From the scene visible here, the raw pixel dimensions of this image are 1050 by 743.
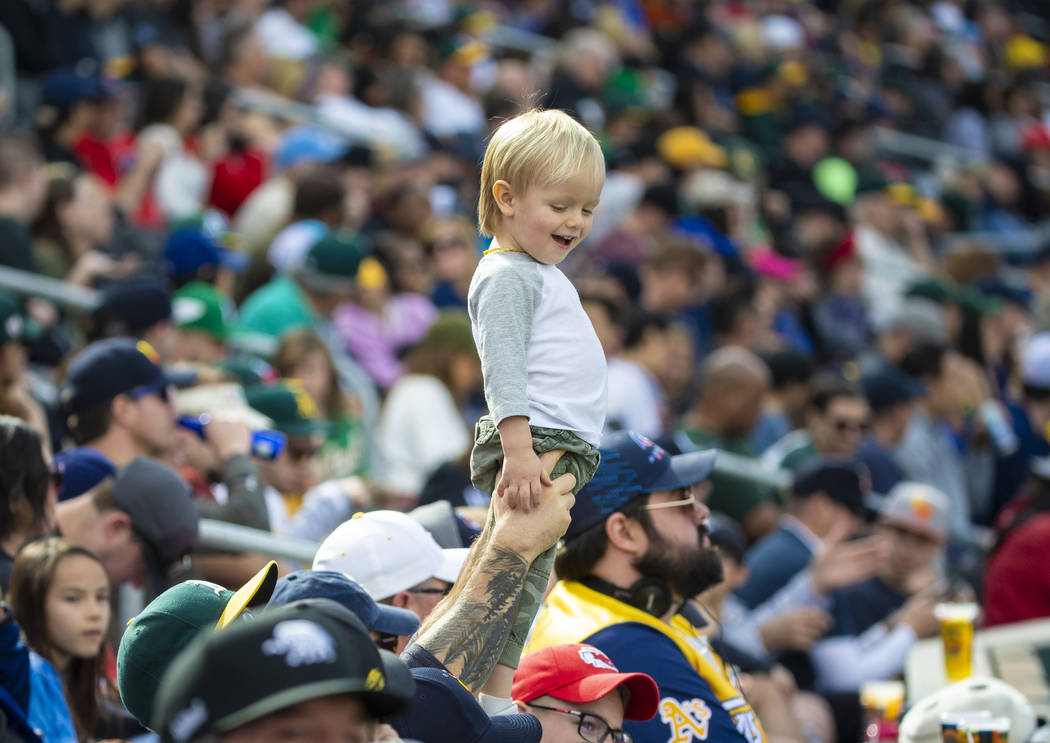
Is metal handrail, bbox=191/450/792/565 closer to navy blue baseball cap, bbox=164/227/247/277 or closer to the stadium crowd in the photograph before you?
the stadium crowd

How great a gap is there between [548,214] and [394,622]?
0.89 metres

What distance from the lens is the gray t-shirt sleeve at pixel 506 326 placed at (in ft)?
9.66

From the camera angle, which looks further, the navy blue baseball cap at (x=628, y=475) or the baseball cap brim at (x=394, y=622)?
the navy blue baseball cap at (x=628, y=475)

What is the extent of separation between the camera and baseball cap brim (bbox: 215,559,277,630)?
284cm

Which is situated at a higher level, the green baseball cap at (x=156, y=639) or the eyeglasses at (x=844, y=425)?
→ the green baseball cap at (x=156, y=639)

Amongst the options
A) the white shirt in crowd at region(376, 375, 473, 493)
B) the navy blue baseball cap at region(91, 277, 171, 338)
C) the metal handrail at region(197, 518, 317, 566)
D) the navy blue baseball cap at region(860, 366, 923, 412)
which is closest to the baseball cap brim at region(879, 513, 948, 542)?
the navy blue baseball cap at region(860, 366, 923, 412)

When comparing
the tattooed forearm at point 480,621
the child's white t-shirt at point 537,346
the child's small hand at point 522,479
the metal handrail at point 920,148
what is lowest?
the metal handrail at point 920,148

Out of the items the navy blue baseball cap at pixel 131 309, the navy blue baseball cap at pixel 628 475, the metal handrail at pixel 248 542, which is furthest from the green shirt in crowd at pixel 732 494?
the navy blue baseball cap at pixel 628 475

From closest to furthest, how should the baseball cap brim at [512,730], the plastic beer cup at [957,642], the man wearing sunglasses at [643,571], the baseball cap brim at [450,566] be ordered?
the baseball cap brim at [512,730] → the baseball cap brim at [450,566] → the man wearing sunglasses at [643,571] → the plastic beer cup at [957,642]

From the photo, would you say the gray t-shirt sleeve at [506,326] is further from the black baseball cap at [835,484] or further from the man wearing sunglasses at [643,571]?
the black baseball cap at [835,484]

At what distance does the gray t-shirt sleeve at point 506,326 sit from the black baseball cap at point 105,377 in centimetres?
214

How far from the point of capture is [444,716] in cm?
275

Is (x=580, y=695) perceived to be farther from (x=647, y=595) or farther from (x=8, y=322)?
(x=8, y=322)

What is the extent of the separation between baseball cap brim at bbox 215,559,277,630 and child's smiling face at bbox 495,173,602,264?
0.84 m
